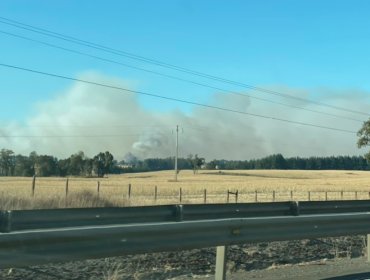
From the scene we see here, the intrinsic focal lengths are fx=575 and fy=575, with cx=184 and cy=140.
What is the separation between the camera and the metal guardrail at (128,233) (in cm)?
595

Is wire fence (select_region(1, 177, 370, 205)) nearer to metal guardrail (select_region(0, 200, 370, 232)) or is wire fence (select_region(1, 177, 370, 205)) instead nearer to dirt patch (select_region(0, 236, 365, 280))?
metal guardrail (select_region(0, 200, 370, 232))

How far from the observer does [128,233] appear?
266 inches

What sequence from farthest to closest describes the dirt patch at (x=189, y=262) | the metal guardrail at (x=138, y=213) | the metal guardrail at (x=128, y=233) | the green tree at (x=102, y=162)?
the green tree at (x=102, y=162), the metal guardrail at (x=138, y=213), the dirt patch at (x=189, y=262), the metal guardrail at (x=128, y=233)

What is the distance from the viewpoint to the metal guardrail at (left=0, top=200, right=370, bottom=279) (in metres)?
5.95

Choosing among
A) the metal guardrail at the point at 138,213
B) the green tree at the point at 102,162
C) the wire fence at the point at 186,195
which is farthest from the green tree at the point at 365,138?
the green tree at the point at 102,162

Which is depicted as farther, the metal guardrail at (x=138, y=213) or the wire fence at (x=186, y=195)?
the wire fence at (x=186, y=195)

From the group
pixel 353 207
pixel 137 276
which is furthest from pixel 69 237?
pixel 353 207

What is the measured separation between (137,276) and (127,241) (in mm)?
1936

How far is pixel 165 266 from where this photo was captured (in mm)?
9773

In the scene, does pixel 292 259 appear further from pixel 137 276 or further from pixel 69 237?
pixel 69 237

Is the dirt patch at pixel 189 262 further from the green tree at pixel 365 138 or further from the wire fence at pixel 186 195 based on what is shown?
the green tree at pixel 365 138

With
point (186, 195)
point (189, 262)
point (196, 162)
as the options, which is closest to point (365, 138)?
point (186, 195)

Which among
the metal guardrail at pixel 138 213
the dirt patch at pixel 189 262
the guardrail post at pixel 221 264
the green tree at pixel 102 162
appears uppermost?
the green tree at pixel 102 162

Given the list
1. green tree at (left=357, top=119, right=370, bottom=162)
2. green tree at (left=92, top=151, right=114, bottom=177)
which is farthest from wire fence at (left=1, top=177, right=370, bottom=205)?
green tree at (left=92, top=151, right=114, bottom=177)
